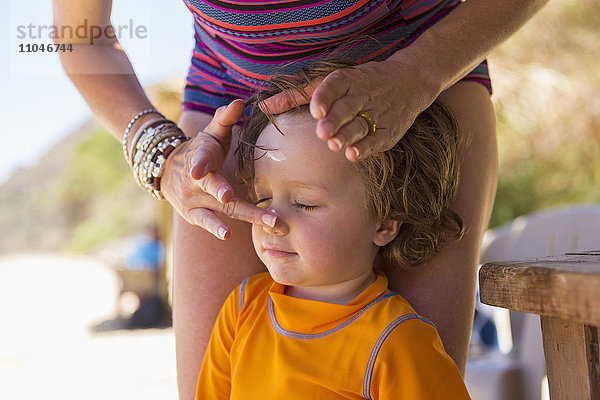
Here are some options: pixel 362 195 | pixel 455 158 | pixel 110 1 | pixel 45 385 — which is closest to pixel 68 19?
pixel 110 1

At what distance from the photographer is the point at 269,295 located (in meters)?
1.42

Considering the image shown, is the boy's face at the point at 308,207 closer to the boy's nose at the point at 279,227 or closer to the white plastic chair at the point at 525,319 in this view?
the boy's nose at the point at 279,227

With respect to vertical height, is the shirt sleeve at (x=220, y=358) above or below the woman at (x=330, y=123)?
below

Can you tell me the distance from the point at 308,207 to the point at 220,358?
1.43 ft

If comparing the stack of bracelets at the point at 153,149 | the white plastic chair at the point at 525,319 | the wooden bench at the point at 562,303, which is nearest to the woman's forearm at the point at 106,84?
the stack of bracelets at the point at 153,149

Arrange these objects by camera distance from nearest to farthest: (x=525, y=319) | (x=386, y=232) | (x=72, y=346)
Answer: (x=386, y=232)
(x=525, y=319)
(x=72, y=346)

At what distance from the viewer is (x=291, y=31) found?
132cm

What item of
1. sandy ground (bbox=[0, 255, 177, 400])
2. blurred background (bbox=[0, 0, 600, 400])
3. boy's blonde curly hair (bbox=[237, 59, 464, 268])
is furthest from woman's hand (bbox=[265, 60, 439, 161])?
sandy ground (bbox=[0, 255, 177, 400])

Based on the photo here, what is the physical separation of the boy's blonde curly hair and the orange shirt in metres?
0.13

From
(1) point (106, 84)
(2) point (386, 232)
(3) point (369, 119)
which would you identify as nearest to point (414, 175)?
(2) point (386, 232)

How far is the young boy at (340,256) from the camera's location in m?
1.19

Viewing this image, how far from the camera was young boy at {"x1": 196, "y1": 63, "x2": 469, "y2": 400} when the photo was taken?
1191 millimetres

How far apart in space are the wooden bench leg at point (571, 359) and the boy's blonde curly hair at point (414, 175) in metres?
0.35

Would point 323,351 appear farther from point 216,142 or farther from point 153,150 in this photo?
point 153,150
